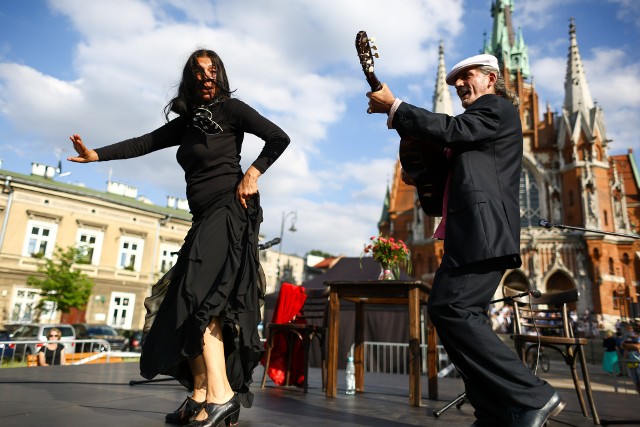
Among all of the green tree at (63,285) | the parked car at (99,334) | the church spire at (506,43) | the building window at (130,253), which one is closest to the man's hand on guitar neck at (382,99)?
the parked car at (99,334)

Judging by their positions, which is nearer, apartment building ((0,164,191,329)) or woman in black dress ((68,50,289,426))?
woman in black dress ((68,50,289,426))

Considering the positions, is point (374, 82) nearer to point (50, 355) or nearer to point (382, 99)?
point (382, 99)

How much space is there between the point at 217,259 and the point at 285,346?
346 centimetres

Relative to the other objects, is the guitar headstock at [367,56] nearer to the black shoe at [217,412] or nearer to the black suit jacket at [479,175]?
the black suit jacket at [479,175]

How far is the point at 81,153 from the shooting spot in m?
2.71

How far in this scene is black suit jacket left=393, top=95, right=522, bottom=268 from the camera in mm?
1923

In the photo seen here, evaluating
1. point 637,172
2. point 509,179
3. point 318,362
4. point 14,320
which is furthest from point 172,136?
point 637,172

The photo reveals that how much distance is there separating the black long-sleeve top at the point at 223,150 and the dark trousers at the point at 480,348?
47.9 inches

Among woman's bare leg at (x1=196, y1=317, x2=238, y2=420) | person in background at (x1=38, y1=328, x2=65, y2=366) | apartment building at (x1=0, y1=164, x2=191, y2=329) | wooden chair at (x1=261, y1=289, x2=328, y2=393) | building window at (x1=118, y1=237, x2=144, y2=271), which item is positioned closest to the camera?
woman's bare leg at (x1=196, y1=317, x2=238, y2=420)

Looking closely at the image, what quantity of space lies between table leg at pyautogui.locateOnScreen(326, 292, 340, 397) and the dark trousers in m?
2.35

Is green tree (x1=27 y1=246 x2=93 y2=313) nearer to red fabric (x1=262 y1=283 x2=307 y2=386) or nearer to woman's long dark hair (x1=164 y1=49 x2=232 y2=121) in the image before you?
red fabric (x1=262 y1=283 x2=307 y2=386)

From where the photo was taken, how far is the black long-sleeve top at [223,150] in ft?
8.27

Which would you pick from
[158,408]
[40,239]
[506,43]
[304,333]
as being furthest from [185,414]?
[506,43]

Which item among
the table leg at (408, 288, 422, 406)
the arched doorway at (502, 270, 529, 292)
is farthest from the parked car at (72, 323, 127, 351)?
the arched doorway at (502, 270, 529, 292)
